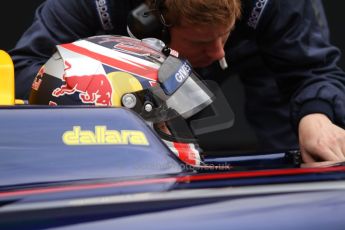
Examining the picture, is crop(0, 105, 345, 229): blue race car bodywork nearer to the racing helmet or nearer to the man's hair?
the racing helmet

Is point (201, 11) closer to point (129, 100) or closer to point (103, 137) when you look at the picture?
point (129, 100)

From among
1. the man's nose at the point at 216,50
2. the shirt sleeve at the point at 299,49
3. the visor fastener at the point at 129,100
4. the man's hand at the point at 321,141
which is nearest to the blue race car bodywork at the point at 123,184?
the visor fastener at the point at 129,100

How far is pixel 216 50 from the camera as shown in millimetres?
1875

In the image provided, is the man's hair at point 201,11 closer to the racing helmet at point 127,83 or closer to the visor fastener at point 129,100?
the racing helmet at point 127,83

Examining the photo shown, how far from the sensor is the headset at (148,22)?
178 centimetres

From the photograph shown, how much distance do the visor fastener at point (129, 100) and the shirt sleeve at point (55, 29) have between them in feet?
2.16

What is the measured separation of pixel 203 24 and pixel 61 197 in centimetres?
90

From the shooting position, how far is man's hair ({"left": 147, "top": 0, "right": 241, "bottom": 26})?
1.71 m

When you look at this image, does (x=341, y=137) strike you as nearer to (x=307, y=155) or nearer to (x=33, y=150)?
(x=307, y=155)

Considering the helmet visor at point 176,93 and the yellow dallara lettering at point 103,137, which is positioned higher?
the yellow dallara lettering at point 103,137

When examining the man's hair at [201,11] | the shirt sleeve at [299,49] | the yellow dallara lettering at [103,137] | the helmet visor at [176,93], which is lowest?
the shirt sleeve at [299,49]

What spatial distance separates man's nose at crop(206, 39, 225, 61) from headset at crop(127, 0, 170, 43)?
12cm

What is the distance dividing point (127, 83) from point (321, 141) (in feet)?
1.59

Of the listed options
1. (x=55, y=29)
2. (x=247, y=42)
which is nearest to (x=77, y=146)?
(x=55, y=29)
